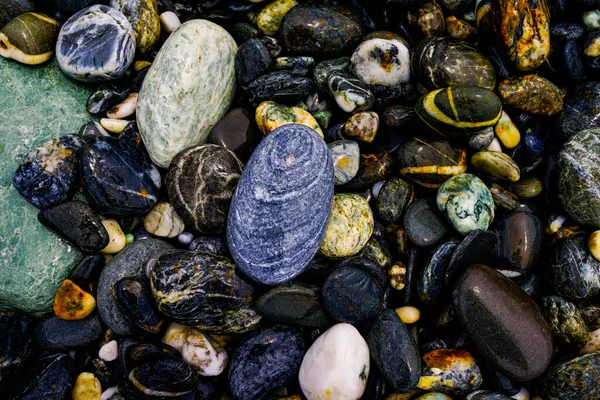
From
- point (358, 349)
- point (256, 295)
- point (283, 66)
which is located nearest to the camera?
point (358, 349)

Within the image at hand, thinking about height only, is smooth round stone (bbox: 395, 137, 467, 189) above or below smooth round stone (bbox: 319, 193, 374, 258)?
above

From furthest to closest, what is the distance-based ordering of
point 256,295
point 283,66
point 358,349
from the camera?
point 283,66 < point 256,295 < point 358,349

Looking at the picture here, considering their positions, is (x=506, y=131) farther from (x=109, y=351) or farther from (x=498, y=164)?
(x=109, y=351)

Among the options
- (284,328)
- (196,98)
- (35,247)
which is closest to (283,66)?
(196,98)

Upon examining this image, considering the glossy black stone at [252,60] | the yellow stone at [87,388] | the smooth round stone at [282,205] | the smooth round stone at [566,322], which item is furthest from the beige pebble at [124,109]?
the smooth round stone at [566,322]

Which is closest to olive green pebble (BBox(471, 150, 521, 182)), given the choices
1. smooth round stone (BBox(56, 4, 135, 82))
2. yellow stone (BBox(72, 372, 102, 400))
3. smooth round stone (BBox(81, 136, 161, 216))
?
smooth round stone (BBox(81, 136, 161, 216))

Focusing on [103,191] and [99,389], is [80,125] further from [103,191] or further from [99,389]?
[99,389]

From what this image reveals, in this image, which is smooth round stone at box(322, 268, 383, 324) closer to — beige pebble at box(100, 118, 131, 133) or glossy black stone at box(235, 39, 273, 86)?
glossy black stone at box(235, 39, 273, 86)
